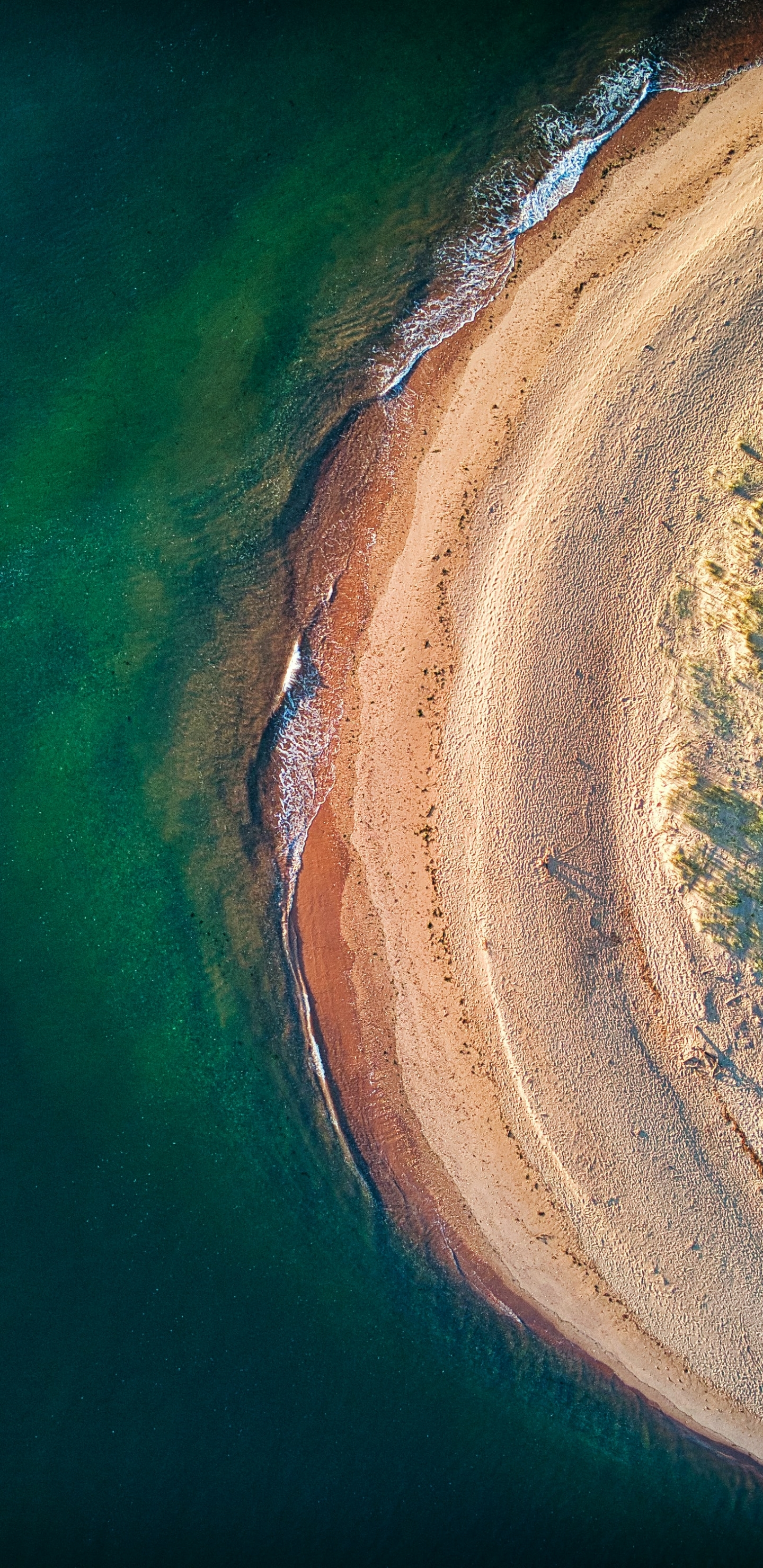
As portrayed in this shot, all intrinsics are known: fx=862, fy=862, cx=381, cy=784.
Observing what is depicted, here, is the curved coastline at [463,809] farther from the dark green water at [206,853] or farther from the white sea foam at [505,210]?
the dark green water at [206,853]

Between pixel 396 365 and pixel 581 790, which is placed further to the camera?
pixel 396 365

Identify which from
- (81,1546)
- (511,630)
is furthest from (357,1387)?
(511,630)

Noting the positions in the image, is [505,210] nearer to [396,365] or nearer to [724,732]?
[396,365]

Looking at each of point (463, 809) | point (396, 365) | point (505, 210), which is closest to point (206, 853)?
point (463, 809)

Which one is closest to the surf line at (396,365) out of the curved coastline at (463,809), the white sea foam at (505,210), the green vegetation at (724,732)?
the white sea foam at (505,210)

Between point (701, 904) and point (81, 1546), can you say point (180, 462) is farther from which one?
point (81, 1546)

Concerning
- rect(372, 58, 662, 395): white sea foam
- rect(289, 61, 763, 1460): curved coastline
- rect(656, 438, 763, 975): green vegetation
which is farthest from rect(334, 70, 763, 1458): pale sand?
rect(372, 58, 662, 395): white sea foam
